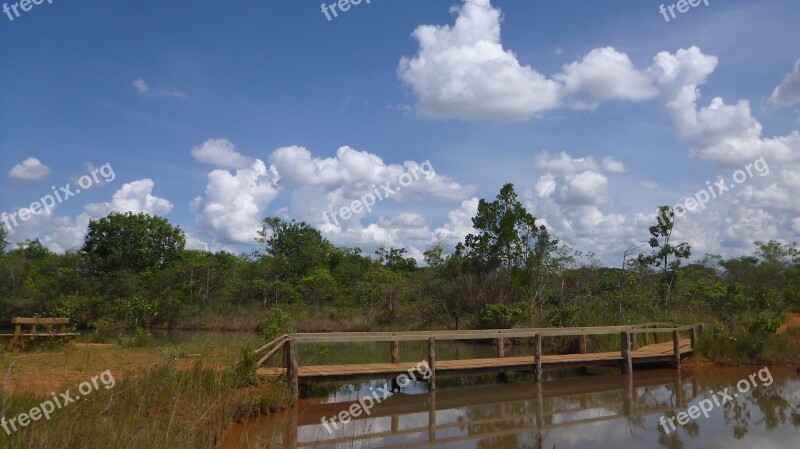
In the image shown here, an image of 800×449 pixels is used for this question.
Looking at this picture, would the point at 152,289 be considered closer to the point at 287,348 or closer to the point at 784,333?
the point at 287,348

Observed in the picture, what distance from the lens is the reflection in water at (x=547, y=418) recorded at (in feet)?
30.8

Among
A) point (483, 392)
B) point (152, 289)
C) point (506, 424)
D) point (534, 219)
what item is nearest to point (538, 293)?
point (534, 219)

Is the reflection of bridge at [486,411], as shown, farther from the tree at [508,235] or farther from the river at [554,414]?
A: the tree at [508,235]

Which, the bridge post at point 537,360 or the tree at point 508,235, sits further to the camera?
the tree at point 508,235

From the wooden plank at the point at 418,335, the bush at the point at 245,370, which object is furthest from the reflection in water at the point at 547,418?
the wooden plank at the point at 418,335

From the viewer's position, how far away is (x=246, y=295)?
3841 centimetres

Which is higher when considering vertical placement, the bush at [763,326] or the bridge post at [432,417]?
the bush at [763,326]

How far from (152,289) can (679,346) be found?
99.0 feet
